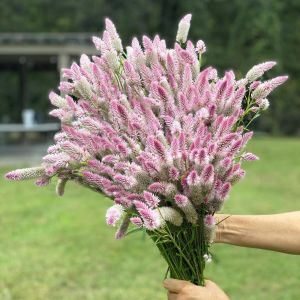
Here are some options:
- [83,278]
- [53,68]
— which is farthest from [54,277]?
[53,68]

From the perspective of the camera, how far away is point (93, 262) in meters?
6.84

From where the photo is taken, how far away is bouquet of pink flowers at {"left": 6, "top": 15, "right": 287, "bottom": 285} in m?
1.82

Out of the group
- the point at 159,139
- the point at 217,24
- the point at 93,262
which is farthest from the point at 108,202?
the point at 217,24

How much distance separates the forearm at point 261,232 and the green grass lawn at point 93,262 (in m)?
3.61

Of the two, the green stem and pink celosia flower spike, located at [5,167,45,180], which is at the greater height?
pink celosia flower spike, located at [5,167,45,180]

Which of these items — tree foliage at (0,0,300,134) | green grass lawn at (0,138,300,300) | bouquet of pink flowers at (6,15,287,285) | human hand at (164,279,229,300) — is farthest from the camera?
tree foliage at (0,0,300,134)

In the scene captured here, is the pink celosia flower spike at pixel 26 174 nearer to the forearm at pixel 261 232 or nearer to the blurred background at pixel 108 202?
the blurred background at pixel 108 202

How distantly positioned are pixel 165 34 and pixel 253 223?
3096cm

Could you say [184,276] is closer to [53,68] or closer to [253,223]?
[253,223]

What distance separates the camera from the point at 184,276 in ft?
6.70

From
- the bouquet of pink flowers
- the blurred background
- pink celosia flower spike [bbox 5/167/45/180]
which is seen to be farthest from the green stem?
pink celosia flower spike [bbox 5/167/45/180]

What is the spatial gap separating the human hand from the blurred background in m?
0.15

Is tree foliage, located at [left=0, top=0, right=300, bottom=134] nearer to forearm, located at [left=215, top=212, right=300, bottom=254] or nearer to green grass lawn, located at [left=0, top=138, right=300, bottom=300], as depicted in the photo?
green grass lawn, located at [left=0, top=138, right=300, bottom=300]

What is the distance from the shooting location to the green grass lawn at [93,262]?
19.4 feet
